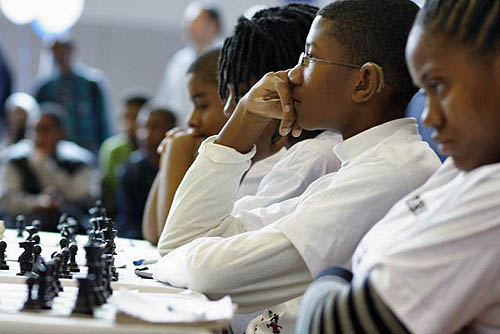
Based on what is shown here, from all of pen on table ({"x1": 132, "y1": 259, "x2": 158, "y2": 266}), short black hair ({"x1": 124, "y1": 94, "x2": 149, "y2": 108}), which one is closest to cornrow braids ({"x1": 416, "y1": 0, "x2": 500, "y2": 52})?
pen on table ({"x1": 132, "y1": 259, "x2": 158, "y2": 266})

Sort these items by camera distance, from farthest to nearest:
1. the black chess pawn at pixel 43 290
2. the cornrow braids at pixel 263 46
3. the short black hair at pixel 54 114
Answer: the short black hair at pixel 54 114 < the cornrow braids at pixel 263 46 < the black chess pawn at pixel 43 290

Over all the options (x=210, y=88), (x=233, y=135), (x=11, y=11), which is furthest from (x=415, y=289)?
(x=11, y=11)

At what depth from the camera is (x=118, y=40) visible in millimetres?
10141

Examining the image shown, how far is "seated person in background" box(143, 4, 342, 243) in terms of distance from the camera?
7.88 ft

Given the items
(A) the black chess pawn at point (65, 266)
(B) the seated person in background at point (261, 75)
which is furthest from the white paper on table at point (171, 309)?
(B) the seated person in background at point (261, 75)

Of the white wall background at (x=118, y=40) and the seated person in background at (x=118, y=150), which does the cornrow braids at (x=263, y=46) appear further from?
the white wall background at (x=118, y=40)

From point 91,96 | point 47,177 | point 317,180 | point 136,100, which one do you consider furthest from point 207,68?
point 91,96

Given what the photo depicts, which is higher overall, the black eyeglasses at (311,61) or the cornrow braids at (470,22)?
the cornrow braids at (470,22)

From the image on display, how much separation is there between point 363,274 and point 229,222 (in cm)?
87

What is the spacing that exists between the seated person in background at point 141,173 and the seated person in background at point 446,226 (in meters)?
3.78

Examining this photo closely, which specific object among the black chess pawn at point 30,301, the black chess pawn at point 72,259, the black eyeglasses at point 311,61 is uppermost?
the black eyeglasses at point 311,61

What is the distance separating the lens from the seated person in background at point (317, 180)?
5.78 ft

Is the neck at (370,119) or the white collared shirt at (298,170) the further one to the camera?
the white collared shirt at (298,170)

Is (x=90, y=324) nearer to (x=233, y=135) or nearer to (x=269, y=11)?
(x=233, y=135)
